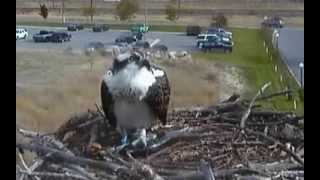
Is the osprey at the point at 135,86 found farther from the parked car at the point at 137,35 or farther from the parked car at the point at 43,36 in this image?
the parked car at the point at 43,36

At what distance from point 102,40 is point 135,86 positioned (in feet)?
1.30

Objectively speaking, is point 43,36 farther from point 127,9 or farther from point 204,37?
point 204,37

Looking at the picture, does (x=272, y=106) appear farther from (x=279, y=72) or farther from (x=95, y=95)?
(x=95, y=95)

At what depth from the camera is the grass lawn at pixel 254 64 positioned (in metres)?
5.32

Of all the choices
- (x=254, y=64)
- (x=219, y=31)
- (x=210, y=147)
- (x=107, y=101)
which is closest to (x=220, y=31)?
(x=219, y=31)

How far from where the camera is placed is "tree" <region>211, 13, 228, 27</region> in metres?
5.30

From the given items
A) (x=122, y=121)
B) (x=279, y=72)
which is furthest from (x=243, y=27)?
(x=122, y=121)

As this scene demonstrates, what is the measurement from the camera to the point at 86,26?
543 centimetres

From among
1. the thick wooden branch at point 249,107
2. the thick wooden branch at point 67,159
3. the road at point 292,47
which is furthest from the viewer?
the thick wooden branch at point 67,159

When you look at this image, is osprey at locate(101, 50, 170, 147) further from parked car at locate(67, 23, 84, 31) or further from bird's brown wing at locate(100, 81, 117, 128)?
parked car at locate(67, 23, 84, 31)

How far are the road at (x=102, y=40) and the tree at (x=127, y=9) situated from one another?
11 centimetres

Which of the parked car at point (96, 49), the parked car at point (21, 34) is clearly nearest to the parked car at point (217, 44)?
the parked car at point (96, 49)

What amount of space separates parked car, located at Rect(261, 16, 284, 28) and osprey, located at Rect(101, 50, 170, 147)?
79cm

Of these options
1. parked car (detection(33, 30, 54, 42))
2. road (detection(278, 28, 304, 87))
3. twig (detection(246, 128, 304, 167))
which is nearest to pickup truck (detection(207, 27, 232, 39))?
road (detection(278, 28, 304, 87))
